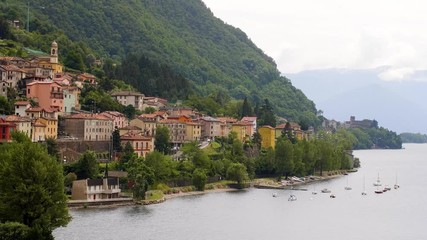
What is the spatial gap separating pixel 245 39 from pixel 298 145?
4225 inches

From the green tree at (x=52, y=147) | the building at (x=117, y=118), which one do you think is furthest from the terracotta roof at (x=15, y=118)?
the building at (x=117, y=118)

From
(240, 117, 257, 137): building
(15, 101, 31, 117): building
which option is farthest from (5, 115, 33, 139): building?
(240, 117, 257, 137): building

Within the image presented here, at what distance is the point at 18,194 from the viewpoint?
3175cm

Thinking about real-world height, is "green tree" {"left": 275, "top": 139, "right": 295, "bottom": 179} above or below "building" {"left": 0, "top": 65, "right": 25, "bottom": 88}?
below

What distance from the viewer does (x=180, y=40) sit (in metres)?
154

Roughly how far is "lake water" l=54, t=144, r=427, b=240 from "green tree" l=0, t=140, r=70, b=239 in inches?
216

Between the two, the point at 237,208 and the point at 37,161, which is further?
the point at 237,208

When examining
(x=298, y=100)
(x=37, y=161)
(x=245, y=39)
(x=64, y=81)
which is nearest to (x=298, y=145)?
(x=64, y=81)

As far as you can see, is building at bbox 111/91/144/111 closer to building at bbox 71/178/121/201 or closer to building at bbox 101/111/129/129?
building at bbox 101/111/129/129

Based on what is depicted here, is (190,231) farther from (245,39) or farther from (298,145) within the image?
(245,39)

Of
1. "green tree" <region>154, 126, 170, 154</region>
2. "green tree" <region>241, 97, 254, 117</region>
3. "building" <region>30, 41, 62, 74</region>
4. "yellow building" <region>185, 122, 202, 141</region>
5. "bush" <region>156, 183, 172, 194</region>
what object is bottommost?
"bush" <region>156, 183, 172, 194</region>

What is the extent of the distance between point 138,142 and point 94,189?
13960mm

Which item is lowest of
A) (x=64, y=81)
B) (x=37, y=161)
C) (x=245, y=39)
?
(x=37, y=161)

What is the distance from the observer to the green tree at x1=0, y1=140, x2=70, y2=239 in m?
31.8
